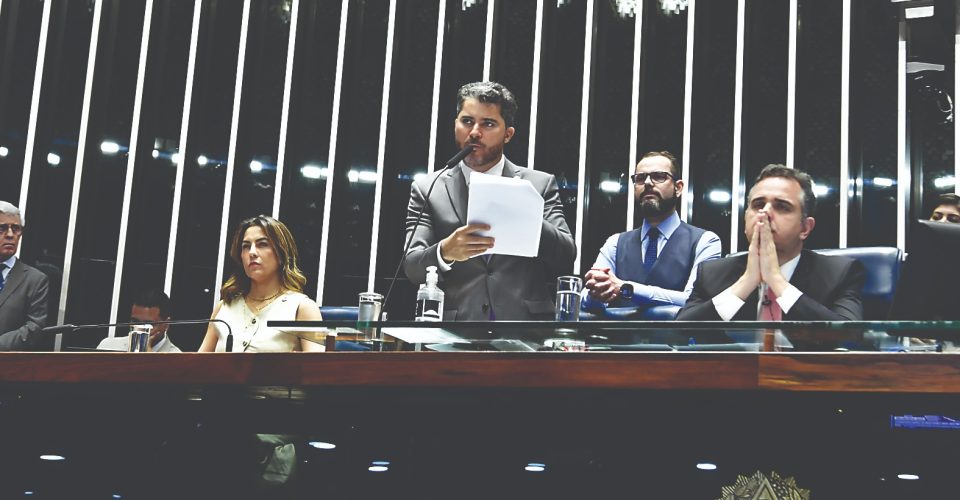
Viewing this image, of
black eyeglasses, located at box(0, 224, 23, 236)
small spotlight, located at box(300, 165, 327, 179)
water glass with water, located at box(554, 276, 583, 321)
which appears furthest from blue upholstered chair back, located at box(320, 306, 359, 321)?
small spotlight, located at box(300, 165, 327, 179)

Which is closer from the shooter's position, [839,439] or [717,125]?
[839,439]

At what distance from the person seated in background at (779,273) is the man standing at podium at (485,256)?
43 centimetres

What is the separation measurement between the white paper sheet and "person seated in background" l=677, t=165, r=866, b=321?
510mm

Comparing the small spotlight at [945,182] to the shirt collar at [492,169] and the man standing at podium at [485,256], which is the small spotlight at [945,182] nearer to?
the man standing at podium at [485,256]

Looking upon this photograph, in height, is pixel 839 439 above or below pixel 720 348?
below

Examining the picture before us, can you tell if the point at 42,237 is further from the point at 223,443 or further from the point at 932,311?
the point at 932,311

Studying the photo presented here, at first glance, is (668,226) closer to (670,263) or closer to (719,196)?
(670,263)

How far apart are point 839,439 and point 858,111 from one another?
3.70 metres

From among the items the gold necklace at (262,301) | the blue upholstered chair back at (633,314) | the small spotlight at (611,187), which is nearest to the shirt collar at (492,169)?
the blue upholstered chair back at (633,314)

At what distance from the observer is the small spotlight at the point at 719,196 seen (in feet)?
16.0

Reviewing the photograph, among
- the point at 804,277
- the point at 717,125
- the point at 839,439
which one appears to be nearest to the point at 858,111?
the point at 717,125

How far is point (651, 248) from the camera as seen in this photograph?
3.78m

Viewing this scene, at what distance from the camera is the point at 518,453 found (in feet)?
5.22

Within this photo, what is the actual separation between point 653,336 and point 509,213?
2.79 feet
